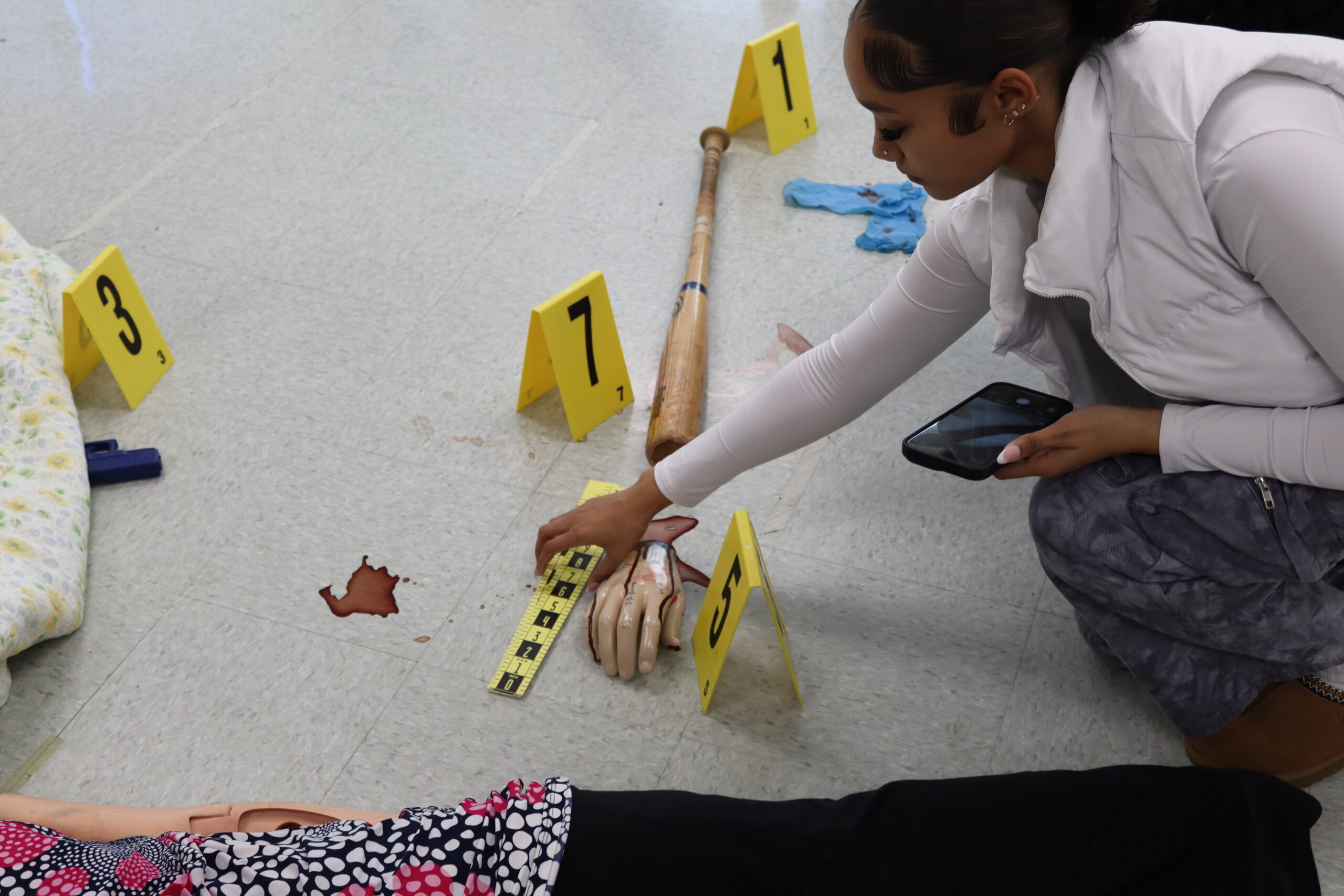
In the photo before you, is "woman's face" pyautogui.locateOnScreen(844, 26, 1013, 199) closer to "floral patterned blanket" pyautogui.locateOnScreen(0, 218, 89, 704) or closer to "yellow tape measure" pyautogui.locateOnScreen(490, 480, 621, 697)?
"yellow tape measure" pyautogui.locateOnScreen(490, 480, 621, 697)

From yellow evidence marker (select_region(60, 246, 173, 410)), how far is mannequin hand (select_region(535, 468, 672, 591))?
0.87m

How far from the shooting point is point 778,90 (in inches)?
105

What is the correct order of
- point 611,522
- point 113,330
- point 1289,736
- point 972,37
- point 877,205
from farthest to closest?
point 877,205 < point 113,330 < point 611,522 < point 1289,736 < point 972,37

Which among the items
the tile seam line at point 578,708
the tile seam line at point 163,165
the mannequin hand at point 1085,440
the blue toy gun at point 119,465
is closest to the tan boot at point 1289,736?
the mannequin hand at point 1085,440

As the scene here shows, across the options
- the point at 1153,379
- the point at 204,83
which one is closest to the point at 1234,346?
the point at 1153,379

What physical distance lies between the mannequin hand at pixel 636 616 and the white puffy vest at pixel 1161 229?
67 centimetres

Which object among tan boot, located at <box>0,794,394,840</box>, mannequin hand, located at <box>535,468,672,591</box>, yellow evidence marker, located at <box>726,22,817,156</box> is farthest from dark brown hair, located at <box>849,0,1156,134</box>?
yellow evidence marker, located at <box>726,22,817,156</box>

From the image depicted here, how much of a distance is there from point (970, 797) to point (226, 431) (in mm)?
1382

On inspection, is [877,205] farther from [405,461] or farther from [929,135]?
[929,135]

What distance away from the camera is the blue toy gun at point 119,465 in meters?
1.83

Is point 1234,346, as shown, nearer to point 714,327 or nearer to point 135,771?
point 714,327

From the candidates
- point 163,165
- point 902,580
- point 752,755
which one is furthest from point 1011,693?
point 163,165

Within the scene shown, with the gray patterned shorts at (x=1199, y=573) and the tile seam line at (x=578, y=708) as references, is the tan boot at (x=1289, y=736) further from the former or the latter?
the tile seam line at (x=578, y=708)

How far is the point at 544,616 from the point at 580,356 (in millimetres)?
453
